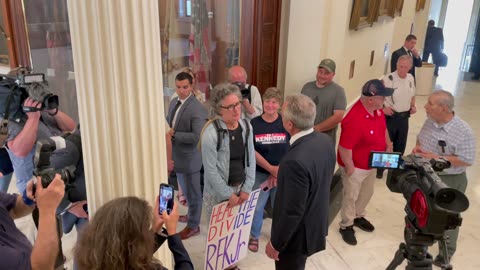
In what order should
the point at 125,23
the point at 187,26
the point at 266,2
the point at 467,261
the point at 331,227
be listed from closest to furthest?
the point at 125,23, the point at 467,261, the point at 331,227, the point at 266,2, the point at 187,26

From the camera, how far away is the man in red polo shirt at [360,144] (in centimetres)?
330

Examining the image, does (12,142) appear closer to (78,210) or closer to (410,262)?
(78,210)

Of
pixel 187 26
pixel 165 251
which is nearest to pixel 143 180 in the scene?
pixel 165 251

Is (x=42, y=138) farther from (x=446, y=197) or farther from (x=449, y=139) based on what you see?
(x=449, y=139)

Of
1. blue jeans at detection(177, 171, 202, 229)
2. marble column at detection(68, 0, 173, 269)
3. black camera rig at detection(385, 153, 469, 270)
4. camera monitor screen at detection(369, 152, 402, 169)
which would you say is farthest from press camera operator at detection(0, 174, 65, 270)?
blue jeans at detection(177, 171, 202, 229)

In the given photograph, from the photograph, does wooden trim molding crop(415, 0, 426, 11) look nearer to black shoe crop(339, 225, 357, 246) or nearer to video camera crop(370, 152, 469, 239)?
black shoe crop(339, 225, 357, 246)

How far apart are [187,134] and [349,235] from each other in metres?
1.71

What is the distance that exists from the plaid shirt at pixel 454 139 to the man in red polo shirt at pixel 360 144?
1.32ft

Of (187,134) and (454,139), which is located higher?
(454,139)

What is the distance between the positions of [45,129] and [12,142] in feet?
0.70

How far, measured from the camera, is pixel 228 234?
2.91m

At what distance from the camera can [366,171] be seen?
349cm

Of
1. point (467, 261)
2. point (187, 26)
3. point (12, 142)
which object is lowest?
point (467, 261)

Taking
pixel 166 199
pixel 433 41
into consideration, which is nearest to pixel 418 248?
pixel 166 199
